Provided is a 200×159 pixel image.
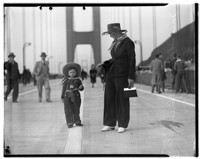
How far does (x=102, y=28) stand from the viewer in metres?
6.44

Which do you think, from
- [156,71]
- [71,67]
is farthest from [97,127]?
[156,71]

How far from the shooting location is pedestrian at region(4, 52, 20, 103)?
6.32 m

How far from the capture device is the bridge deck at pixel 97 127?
625 centimetres

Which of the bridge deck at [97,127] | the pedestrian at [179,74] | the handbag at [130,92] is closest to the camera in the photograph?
the bridge deck at [97,127]

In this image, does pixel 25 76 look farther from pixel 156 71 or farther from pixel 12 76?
pixel 156 71

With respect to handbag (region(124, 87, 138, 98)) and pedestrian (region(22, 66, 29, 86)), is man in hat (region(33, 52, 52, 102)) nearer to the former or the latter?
pedestrian (region(22, 66, 29, 86))

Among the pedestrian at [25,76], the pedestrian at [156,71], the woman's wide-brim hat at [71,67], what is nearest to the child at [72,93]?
the woman's wide-brim hat at [71,67]

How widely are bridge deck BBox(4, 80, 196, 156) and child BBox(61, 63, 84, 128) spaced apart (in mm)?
52

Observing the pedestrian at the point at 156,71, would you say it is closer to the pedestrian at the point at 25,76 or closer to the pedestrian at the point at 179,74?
the pedestrian at the point at 179,74

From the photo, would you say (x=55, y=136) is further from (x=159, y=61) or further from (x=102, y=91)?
(x=159, y=61)

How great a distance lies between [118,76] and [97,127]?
469 millimetres

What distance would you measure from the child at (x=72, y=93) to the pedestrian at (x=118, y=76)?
23cm

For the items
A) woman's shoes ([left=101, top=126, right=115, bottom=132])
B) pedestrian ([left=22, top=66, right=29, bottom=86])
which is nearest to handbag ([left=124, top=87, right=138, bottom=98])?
woman's shoes ([left=101, top=126, right=115, bottom=132])

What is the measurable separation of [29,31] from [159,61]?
3.72ft
